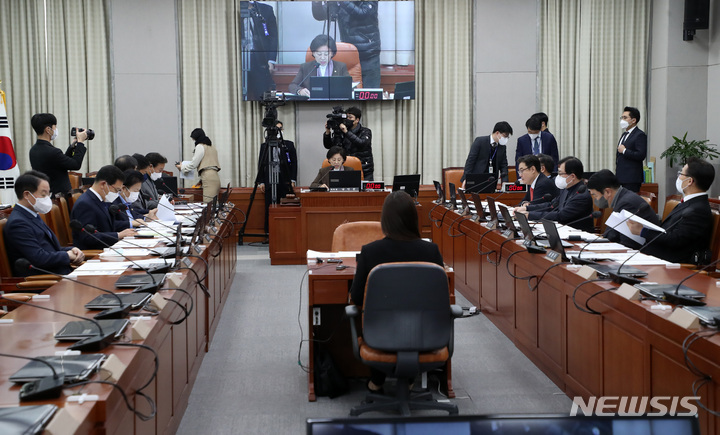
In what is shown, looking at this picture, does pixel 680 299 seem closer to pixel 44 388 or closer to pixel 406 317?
pixel 406 317

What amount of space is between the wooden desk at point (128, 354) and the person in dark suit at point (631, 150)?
16.3 ft

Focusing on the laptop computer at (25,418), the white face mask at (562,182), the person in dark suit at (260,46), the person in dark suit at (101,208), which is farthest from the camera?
the person in dark suit at (260,46)

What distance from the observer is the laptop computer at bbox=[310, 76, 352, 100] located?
9.55 meters

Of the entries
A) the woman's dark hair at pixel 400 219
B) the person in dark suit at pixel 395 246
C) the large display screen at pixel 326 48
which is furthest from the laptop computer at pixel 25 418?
the large display screen at pixel 326 48

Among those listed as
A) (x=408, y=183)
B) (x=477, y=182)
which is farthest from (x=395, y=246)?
(x=408, y=183)

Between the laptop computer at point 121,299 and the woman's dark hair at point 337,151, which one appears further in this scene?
the woman's dark hair at point 337,151

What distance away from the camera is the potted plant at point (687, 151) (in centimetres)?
893

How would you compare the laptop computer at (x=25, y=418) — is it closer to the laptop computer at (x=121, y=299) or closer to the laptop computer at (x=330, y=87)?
the laptop computer at (x=121, y=299)

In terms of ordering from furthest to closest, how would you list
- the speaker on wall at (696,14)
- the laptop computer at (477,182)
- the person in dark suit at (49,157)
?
1. the speaker on wall at (696,14)
2. the laptop computer at (477,182)
3. the person in dark suit at (49,157)

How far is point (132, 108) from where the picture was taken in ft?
31.7

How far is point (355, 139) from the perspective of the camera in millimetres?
8406

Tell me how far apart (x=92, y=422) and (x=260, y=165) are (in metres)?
7.40

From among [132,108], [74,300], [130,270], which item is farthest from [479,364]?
[132,108]

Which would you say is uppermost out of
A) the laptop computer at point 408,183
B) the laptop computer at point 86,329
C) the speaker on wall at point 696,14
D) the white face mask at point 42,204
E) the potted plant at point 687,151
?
the speaker on wall at point 696,14
